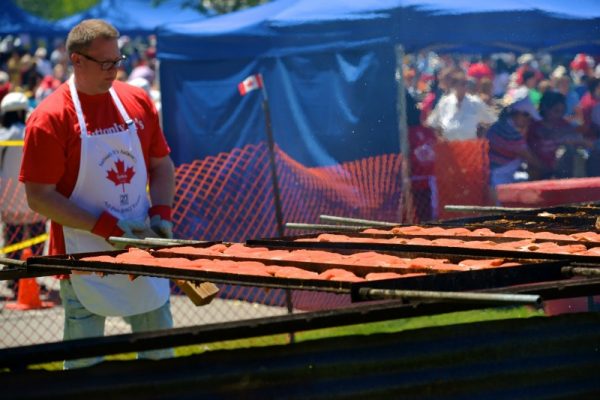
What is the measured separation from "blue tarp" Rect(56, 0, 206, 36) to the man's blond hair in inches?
550

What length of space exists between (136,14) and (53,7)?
9.33 meters

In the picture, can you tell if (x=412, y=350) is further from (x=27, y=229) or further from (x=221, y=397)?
(x=27, y=229)

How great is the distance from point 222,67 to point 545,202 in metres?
3.90

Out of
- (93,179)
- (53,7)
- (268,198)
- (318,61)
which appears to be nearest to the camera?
(93,179)

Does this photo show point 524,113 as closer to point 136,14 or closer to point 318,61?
point 318,61

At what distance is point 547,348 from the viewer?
12.2 feet

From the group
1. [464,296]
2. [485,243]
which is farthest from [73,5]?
[464,296]

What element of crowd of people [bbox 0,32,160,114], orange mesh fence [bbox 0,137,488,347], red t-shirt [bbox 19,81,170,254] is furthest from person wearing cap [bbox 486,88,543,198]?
crowd of people [bbox 0,32,160,114]

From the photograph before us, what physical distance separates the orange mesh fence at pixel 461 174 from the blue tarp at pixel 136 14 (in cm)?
1004

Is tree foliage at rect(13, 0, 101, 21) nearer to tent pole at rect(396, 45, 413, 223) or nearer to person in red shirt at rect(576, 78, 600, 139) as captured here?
person in red shirt at rect(576, 78, 600, 139)

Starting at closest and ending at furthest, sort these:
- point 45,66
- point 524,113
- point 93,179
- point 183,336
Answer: point 183,336 < point 93,179 < point 524,113 < point 45,66

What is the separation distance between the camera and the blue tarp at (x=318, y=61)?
9.99m

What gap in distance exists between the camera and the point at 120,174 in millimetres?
5633

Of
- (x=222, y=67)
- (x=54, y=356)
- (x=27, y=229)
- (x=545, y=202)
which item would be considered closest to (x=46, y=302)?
(x=27, y=229)
